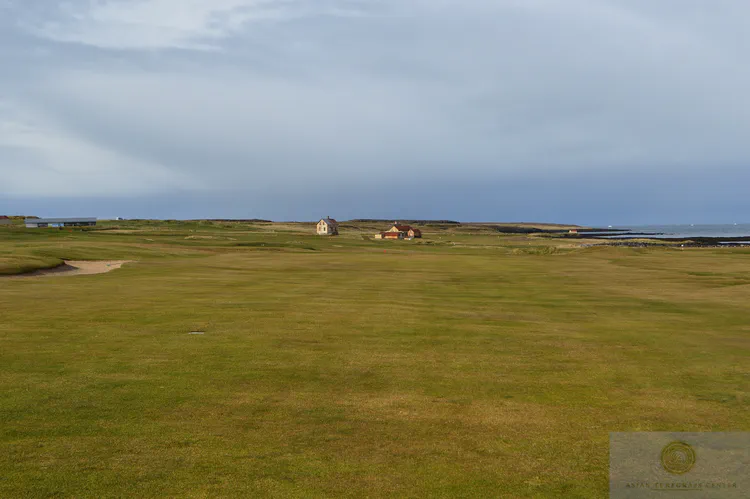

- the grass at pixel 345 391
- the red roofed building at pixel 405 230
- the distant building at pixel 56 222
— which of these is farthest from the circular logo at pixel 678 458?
the distant building at pixel 56 222

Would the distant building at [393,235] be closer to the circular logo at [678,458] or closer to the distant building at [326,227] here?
the distant building at [326,227]

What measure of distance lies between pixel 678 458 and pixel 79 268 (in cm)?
4794

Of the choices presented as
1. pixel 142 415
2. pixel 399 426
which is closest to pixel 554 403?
pixel 399 426

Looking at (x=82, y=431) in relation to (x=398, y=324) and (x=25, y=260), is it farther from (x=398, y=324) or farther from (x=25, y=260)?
(x=25, y=260)

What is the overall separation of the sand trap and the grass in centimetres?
1439

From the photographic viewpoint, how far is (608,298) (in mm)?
30953

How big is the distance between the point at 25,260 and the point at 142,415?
40004 millimetres

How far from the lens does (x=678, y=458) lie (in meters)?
9.44

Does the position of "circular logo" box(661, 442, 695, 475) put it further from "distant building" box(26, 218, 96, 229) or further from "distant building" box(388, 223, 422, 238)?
"distant building" box(26, 218, 96, 229)

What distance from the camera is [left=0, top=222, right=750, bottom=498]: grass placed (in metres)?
8.70

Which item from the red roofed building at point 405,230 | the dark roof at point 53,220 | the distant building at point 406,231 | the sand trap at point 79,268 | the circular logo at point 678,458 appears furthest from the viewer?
the dark roof at point 53,220

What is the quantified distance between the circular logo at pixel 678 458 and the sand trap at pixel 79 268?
136 ft

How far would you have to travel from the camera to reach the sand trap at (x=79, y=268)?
4091 cm

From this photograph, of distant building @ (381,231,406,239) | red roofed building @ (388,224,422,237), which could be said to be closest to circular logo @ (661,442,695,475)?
distant building @ (381,231,406,239)
